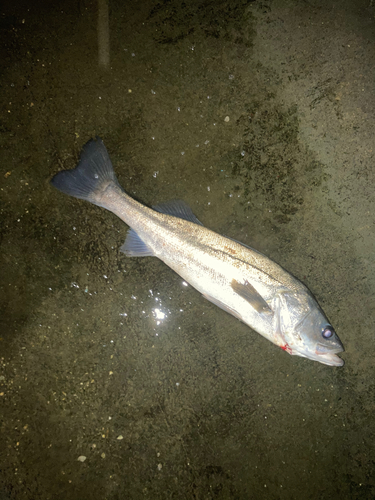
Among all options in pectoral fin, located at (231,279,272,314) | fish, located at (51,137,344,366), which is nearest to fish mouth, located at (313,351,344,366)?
fish, located at (51,137,344,366)

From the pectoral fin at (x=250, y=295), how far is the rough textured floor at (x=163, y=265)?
1.85 ft

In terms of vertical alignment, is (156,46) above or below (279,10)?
below

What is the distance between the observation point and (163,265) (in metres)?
2.78

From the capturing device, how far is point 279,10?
8.89 ft

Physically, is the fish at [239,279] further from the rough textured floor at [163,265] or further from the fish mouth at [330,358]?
the rough textured floor at [163,265]

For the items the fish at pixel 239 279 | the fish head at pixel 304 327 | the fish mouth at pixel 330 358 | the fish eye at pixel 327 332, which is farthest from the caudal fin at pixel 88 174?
the fish mouth at pixel 330 358

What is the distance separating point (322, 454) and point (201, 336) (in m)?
1.80

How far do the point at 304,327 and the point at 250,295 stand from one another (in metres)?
0.58

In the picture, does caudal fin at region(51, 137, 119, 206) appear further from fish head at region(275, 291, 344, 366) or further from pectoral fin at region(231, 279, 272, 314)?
fish head at region(275, 291, 344, 366)

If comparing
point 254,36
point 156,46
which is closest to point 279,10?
point 254,36

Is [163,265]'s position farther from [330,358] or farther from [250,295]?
[330,358]

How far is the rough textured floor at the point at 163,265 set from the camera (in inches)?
104

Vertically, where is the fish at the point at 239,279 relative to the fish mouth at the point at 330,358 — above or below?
above

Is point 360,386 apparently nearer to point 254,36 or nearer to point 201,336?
point 201,336
